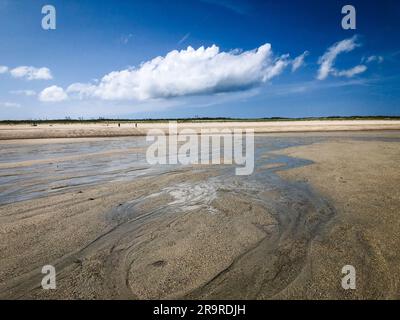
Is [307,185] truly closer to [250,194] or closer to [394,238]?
[250,194]

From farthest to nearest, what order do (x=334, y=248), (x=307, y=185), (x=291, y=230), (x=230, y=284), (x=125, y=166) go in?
1. (x=125, y=166)
2. (x=307, y=185)
3. (x=291, y=230)
4. (x=334, y=248)
5. (x=230, y=284)

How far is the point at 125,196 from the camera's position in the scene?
→ 739 centimetres

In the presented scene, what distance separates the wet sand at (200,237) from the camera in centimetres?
341

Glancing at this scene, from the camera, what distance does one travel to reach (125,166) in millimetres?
12320

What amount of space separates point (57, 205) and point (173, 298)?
4.63m

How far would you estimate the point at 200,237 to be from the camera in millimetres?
4824

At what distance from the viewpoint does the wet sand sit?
3.41 meters

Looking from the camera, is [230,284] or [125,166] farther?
[125,166]

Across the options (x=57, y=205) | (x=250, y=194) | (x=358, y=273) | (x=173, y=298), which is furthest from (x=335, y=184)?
(x=57, y=205)

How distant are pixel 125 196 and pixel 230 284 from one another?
4.70 metres

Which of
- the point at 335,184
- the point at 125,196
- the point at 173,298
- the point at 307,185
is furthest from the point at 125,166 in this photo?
the point at 173,298

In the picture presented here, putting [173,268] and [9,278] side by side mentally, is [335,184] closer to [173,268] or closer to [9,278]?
[173,268]
